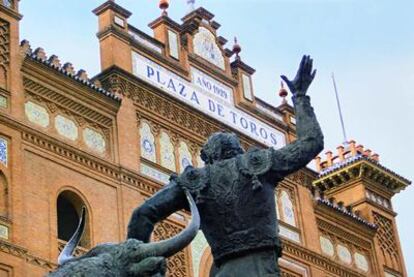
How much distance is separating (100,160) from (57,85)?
1630mm

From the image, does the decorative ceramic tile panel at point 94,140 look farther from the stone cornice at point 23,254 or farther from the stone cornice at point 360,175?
the stone cornice at point 360,175

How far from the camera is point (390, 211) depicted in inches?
1216

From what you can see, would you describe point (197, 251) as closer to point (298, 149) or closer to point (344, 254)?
point (344, 254)

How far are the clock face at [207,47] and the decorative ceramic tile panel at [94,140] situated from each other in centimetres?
432

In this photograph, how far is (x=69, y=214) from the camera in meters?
22.5

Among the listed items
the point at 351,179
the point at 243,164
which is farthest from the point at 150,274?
the point at 351,179

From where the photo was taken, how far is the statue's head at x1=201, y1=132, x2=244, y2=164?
671 cm

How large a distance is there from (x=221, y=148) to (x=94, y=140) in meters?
16.0

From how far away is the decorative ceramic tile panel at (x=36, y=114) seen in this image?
21205 millimetres

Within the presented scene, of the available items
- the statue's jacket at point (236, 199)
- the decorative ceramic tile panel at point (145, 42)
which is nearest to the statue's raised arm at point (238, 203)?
the statue's jacket at point (236, 199)

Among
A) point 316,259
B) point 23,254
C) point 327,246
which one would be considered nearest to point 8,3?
point 23,254

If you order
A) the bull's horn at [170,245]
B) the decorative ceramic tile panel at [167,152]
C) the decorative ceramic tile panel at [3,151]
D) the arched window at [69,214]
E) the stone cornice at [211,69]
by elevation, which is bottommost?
the bull's horn at [170,245]

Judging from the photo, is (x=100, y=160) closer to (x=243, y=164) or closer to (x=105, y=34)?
(x=105, y=34)

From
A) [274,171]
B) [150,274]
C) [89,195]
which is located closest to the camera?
[150,274]
